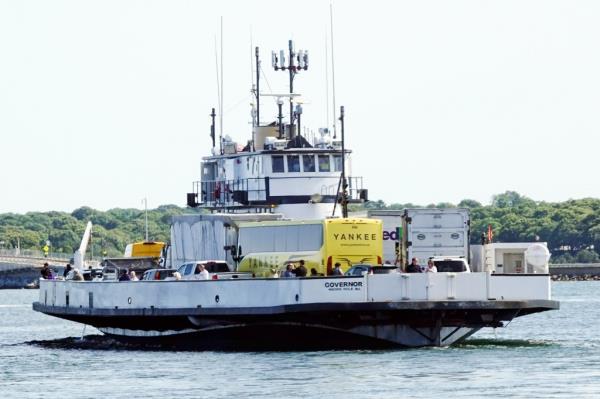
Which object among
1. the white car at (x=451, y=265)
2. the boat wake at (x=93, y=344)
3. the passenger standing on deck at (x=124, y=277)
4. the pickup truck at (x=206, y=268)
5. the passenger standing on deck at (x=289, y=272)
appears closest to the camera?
the passenger standing on deck at (x=289, y=272)

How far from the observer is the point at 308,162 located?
A: 52.1 metres

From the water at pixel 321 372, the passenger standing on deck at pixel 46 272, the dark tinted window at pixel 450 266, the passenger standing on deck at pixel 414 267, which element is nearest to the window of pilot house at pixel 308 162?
the water at pixel 321 372

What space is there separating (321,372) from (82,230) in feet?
455

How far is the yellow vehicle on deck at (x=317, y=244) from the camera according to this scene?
1827 inches

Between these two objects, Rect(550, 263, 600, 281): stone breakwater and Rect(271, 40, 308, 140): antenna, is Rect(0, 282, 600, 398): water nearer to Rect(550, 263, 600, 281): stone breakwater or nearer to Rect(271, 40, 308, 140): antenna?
Rect(271, 40, 308, 140): antenna

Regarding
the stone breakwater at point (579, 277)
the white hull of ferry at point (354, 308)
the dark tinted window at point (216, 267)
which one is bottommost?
the white hull of ferry at point (354, 308)

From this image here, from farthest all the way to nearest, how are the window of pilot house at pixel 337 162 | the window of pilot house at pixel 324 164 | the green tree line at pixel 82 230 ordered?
the green tree line at pixel 82 230 < the window of pilot house at pixel 337 162 < the window of pilot house at pixel 324 164

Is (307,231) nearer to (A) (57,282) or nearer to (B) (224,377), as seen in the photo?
(B) (224,377)

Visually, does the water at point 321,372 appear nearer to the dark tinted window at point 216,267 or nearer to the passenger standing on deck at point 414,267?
the passenger standing on deck at point 414,267

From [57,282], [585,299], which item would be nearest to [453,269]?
[57,282]

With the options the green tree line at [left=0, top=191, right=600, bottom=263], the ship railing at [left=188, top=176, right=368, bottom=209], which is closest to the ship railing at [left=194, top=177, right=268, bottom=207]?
the ship railing at [left=188, top=176, right=368, bottom=209]

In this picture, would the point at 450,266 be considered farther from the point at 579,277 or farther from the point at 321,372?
the point at 579,277

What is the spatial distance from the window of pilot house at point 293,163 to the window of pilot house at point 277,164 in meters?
0.21

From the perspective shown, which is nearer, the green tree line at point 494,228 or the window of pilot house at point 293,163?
the window of pilot house at point 293,163
